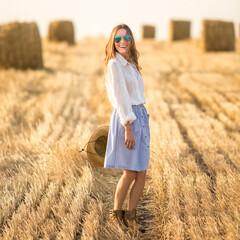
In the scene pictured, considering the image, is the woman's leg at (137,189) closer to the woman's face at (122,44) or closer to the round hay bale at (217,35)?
the woman's face at (122,44)

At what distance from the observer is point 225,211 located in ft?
9.70

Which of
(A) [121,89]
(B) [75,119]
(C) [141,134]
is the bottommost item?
(B) [75,119]

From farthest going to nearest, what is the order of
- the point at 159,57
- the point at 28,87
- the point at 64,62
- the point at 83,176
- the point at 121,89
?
the point at 159,57 → the point at 64,62 → the point at 28,87 → the point at 83,176 → the point at 121,89

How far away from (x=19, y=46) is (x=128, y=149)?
952 cm

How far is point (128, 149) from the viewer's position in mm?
2881

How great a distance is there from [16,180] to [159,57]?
11868mm

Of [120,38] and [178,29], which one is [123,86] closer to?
[120,38]

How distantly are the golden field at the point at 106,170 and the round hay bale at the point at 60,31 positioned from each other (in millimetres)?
12402

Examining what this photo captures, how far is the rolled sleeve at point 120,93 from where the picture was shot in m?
2.80

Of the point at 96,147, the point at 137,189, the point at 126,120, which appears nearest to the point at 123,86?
the point at 126,120

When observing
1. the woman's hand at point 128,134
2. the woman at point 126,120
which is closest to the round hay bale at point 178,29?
the woman at point 126,120

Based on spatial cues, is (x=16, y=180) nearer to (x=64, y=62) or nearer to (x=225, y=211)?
(x=225, y=211)

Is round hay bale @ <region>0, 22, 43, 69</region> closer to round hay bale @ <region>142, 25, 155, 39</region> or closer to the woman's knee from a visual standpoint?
the woman's knee

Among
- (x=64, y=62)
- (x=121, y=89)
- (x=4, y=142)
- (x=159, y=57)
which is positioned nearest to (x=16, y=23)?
(x=64, y=62)
